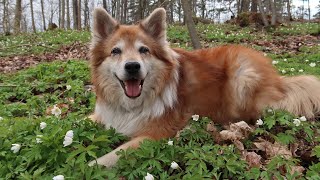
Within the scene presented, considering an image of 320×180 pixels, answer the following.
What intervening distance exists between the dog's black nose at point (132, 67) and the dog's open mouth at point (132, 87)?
0.15m

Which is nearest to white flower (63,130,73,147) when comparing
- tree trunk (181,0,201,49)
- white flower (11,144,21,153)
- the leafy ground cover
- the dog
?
the leafy ground cover

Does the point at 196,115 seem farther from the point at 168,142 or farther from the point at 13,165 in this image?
the point at 13,165

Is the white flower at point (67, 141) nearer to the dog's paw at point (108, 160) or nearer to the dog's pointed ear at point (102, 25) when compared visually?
the dog's paw at point (108, 160)

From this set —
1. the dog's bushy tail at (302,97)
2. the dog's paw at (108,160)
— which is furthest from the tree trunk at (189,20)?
the dog's paw at (108,160)

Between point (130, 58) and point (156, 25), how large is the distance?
748 mm

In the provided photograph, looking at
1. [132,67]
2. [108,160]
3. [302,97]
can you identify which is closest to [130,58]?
[132,67]

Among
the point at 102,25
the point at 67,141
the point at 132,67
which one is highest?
the point at 102,25

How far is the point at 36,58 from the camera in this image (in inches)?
477

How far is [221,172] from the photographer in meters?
3.15

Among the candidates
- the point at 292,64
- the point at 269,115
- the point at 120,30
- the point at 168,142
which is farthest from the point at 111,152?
the point at 292,64

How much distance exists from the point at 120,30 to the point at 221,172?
7.36 ft

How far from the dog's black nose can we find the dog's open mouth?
15 centimetres

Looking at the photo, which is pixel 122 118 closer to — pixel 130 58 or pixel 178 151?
pixel 130 58

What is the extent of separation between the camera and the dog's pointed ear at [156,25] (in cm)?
447
